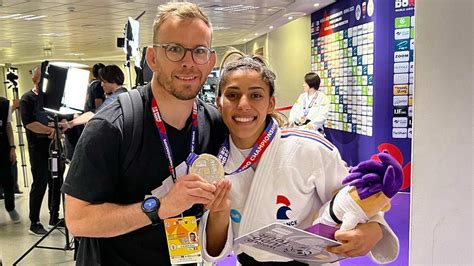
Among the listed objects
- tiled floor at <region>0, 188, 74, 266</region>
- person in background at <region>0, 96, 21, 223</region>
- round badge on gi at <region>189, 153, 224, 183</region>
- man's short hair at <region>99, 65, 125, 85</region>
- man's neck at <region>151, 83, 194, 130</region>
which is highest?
man's short hair at <region>99, 65, 125, 85</region>

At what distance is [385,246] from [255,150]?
0.52 m

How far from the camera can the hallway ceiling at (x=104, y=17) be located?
7434mm

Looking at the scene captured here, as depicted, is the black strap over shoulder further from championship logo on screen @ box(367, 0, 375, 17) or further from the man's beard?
championship logo on screen @ box(367, 0, 375, 17)

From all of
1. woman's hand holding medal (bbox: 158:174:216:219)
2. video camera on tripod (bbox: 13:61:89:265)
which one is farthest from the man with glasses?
video camera on tripod (bbox: 13:61:89:265)

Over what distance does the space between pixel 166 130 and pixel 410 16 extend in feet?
16.6

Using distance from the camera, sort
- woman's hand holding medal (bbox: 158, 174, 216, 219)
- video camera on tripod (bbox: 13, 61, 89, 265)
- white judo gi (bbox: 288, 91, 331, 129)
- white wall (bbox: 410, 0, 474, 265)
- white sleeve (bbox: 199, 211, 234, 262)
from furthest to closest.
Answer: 1. white judo gi (bbox: 288, 91, 331, 129)
2. video camera on tripod (bbox: 13, 61, 89, 265)
3. white wall (bbox: 410, 0, 474, 265)
4. white sleeve (bbox: 199, 211, 234, 262)
5. woman's hand holding medal (bbox: 158, 174, 216, 219)

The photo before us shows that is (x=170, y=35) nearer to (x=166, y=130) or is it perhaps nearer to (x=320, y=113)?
(x=166, y=130)

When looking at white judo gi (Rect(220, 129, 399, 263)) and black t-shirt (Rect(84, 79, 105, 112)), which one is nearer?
white judo gi (Rect(220, 129, 399, 263))

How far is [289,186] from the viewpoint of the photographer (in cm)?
129

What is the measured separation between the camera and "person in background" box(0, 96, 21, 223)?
15.7ft

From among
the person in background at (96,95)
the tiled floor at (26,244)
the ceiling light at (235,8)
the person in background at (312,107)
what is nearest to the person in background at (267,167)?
the tiled floor at (26,244)

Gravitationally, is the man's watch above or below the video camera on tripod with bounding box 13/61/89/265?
below

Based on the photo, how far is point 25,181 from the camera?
A: 6.69 m

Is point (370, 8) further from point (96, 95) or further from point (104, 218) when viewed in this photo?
point (104, 218)
